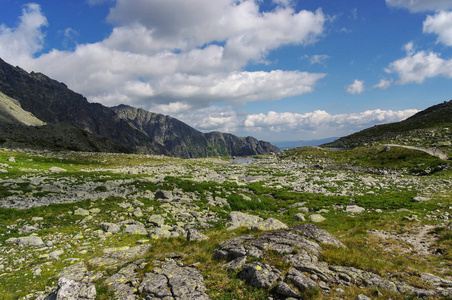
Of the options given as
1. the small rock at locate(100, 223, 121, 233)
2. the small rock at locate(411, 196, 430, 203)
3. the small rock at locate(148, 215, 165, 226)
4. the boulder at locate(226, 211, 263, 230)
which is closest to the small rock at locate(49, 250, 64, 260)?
the small rock at locate(100, 223, 121, 233)

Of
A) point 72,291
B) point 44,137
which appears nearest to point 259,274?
point 72,291

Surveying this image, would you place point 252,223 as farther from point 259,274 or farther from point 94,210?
point 94,210

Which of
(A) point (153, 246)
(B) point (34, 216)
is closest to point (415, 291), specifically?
(A) point (153, 246)

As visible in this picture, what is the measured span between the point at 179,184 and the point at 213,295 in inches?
857

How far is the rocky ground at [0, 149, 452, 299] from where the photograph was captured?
865 centimetres

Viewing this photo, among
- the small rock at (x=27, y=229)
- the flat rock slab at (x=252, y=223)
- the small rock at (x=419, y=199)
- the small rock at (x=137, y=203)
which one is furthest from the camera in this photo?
the small rock at (x=419, y=199)

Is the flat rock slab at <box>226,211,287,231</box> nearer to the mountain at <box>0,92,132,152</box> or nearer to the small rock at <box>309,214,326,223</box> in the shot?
the small rock at <box>309,214,326,223</box>

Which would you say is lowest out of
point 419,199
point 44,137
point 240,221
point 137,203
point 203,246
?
point 419,199

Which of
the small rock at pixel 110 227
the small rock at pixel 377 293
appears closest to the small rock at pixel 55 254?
the small rock at pixel 110 227

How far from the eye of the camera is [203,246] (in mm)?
13070

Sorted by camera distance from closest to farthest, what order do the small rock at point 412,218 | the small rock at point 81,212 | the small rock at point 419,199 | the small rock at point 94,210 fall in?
the small rock at point 81,212
the small rock at point 94,210
the small rock at point 412,218
the small rock at point 419,199

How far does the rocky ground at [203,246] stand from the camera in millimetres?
8648

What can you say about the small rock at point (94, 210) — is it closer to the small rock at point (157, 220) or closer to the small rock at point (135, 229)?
the small rock at point (135, 229)

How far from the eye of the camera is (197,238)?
48.8ft
